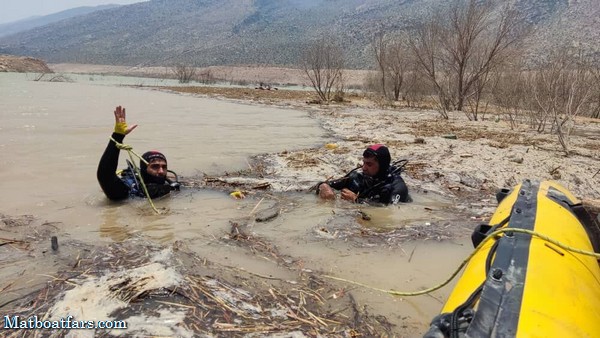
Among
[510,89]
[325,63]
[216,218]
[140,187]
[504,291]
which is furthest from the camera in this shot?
[325,63]

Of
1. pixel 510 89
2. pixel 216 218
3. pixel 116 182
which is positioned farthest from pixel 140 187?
pixel 510 89

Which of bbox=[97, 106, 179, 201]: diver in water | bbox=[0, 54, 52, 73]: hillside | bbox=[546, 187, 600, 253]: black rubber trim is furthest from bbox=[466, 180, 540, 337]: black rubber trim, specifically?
bbox=[0, 54, 52, 73]: hillside

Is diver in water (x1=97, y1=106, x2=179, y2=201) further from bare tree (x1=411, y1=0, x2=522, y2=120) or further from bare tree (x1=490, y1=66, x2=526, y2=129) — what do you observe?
bare tree (x1=411, y1=0, x2=522, y2=120)

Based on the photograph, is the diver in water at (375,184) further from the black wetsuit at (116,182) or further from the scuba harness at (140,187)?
the black wetsuit at (116,182)

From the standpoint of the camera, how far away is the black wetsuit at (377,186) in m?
5.30

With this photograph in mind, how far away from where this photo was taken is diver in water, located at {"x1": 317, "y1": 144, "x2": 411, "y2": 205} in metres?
5.30

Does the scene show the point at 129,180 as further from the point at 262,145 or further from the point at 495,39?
the point at 495,39

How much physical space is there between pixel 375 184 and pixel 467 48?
15.3 metres

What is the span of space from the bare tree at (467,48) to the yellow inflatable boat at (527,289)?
15299 mm

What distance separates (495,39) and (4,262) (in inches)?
756

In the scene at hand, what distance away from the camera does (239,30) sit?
13675 centimetres

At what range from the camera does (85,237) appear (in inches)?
153

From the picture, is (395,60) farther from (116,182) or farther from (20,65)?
(20,65)

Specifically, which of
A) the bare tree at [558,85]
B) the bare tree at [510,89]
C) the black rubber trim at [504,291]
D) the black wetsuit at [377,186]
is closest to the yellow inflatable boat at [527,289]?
the black rubber trim at [504,291]
